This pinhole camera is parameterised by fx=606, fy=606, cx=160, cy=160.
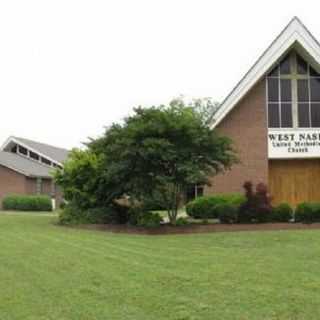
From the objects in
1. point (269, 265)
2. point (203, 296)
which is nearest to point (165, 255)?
point (269, 265)

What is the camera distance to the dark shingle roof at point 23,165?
142 feet

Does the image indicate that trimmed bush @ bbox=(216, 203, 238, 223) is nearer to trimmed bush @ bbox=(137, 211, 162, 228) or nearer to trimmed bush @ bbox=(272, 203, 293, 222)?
trimmed bush @ bbox=(272, 203, 293, 222)

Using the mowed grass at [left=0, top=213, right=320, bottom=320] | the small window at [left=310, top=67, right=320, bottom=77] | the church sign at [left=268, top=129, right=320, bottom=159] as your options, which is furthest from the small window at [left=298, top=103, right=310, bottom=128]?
the mowed grass at [left=0, top=213, right=320, bottom=320]

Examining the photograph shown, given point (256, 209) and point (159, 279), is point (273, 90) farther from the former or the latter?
point (159, 279)

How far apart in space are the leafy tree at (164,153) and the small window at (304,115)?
5.91m

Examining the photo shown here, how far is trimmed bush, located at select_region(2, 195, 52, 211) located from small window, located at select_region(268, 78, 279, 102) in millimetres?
19328

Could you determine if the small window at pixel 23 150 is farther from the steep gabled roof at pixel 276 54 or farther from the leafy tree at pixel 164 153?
the leafy tree at pixel 164 153

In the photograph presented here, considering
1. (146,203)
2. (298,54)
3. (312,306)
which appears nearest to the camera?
(312,306)

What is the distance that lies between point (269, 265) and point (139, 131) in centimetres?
894

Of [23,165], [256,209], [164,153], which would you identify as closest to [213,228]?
[256,209]

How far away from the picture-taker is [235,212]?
2012 centimetres

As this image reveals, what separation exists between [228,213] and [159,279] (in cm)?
1087

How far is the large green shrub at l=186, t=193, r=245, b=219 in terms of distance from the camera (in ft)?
69.5

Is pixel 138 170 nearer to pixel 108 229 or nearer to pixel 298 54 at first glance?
pixel 108 229
